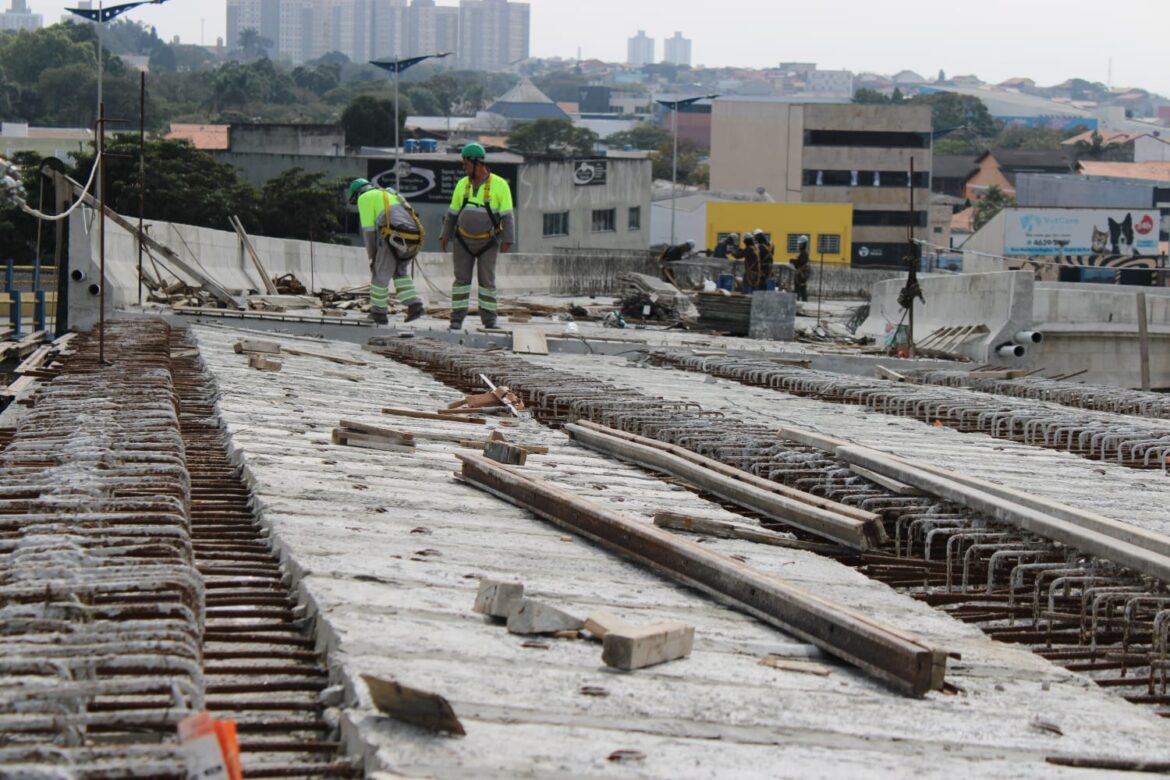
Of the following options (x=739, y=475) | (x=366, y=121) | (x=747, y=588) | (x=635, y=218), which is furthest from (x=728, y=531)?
(x=366, y=121)

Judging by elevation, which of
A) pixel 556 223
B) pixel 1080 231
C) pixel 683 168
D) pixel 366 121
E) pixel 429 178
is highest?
pixel 683 168

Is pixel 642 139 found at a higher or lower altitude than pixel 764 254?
higher

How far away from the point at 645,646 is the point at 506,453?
10.9ft

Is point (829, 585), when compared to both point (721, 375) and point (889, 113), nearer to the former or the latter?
point (721, 375)

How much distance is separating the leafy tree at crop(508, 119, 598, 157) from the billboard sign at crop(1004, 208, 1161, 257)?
55.9 metres

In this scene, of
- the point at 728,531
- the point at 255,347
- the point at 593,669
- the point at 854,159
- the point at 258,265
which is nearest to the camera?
the point at 593,669

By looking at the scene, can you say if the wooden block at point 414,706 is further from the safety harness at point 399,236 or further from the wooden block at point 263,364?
the safety harness at point 399,236

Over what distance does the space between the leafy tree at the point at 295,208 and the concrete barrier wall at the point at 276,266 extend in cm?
1826

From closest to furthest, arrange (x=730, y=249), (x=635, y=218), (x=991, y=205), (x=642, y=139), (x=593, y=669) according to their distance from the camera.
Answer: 1. (x=593, y=669)
2. (x=730, y=249)
3. (x=635, y=218)
4. (x=991, y=205)
5. (x=642, y=139)

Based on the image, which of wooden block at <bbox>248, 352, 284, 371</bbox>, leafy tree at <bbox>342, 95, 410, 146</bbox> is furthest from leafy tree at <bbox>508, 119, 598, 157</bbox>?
wooden block at <bbox>248, 352, 284, 371</bbox>

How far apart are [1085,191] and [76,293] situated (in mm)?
94951

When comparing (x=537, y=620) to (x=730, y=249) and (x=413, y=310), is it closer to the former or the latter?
(x=413, y=310)

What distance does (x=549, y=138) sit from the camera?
134625mm

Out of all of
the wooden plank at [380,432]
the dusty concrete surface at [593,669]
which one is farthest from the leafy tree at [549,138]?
A: the dusty concrete surface at [593,669]
